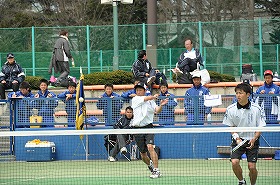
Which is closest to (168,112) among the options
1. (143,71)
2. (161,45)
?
(143,71)

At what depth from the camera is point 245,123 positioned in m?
13.7

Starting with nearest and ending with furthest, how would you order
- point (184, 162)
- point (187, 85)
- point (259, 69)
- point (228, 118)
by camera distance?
point (228, 118) → point (184, 162) → point (187, 85) → point (259, 69)

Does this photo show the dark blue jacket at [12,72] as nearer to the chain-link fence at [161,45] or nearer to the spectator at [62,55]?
the spectator at [62,55]

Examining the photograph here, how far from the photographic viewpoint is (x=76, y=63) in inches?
1174

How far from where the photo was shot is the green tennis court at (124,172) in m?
15.7

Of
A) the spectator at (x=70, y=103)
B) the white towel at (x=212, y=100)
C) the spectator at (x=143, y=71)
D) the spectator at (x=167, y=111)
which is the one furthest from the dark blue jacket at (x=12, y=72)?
the white towel at (x=212, y=100)

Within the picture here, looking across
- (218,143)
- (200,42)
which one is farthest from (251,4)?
(218,143)

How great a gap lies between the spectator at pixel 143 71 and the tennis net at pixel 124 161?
1.89 meters

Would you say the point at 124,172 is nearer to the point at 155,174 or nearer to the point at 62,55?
the point at 155,174

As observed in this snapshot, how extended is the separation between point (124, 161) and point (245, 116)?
21.0ft

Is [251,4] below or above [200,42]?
above

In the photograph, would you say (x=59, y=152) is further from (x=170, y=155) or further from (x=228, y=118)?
(x=228, y=118)

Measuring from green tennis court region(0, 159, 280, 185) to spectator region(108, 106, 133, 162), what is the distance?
0.25 metres

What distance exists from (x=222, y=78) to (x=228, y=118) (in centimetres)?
1119
